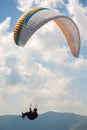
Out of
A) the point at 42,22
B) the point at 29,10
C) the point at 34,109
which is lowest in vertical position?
the point at 34,109

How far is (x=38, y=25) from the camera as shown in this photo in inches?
1093

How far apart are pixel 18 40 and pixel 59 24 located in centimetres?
900

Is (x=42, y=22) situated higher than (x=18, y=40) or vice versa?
(x=42, y=22)

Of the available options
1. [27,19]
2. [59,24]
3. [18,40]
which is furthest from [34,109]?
[59,24]

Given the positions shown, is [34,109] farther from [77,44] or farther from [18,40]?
[77,44]

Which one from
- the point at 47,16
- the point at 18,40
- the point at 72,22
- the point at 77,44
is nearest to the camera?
the point at 18,40

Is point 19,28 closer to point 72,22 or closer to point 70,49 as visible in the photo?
point 72,22

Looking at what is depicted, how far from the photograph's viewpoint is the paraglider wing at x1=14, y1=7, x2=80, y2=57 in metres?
27.2

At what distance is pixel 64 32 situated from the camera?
34688 mm

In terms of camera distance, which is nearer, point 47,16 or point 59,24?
point 47,16

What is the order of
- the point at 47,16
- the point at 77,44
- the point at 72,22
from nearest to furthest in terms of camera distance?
the point at 47,16 → the point at 72,22 → the point at 77,44

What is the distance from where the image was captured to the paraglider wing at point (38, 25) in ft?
89.1

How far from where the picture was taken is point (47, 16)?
94.6ft

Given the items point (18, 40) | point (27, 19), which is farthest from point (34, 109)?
point (27, 19)
